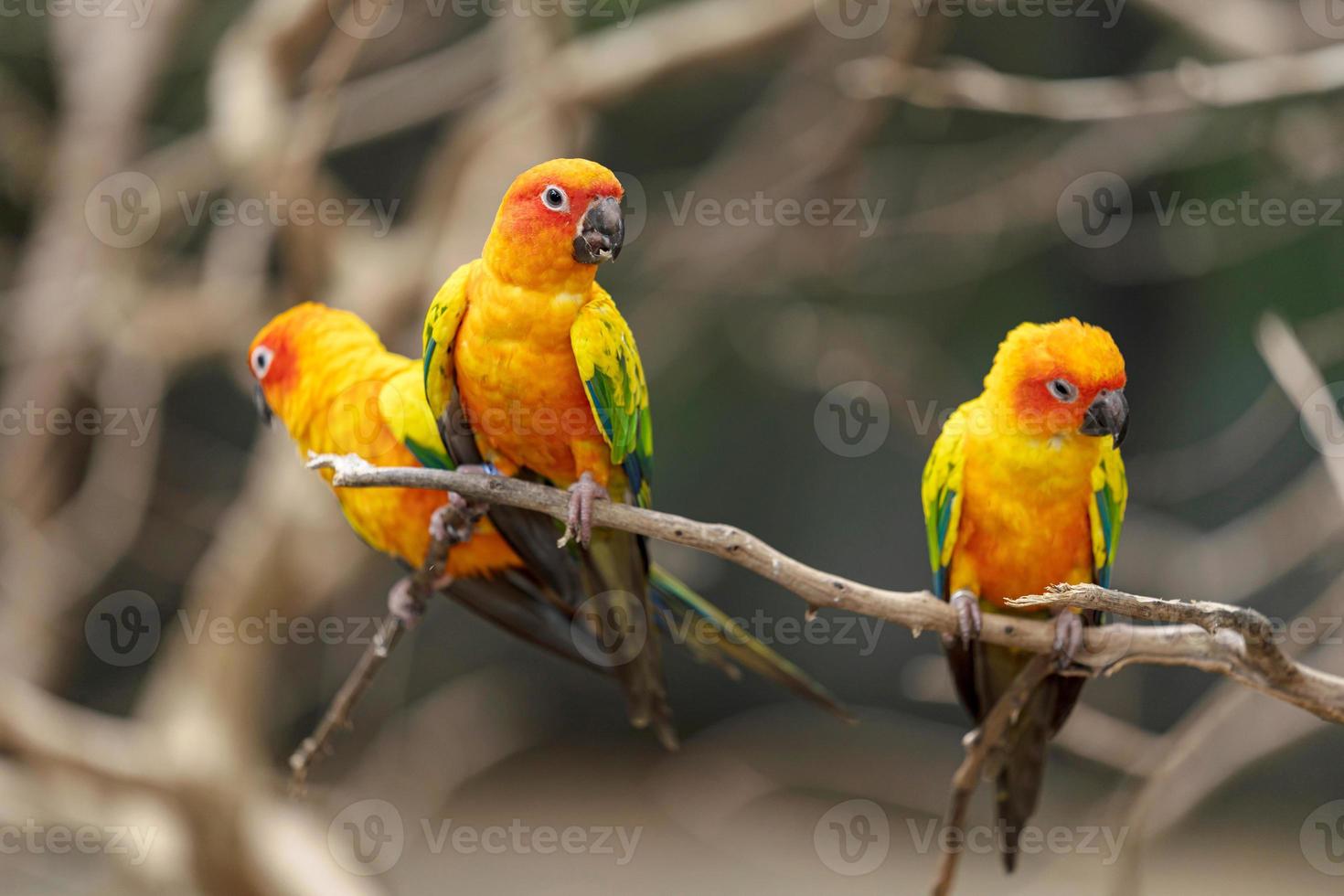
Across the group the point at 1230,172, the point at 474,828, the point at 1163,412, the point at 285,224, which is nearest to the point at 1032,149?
the point at 1230,172

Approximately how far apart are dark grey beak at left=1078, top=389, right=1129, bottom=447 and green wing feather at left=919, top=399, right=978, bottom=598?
339 mm

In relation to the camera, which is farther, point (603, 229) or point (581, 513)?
point (581, 513)

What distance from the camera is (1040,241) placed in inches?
261

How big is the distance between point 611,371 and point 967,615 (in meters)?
0.88

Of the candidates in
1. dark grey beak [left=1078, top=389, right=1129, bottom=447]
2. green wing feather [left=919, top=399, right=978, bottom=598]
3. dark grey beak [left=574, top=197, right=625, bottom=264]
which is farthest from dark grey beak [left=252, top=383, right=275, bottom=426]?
dark grey beak [left=1078, top=389, right=1129, bottom=447]

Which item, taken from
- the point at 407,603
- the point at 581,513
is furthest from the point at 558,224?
the point at 407,603

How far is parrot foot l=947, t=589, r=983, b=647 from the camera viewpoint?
86.5 inches

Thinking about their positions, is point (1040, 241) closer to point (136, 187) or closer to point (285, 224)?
point (285, 224)

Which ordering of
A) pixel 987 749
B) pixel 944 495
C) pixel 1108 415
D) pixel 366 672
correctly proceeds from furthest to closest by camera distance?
pixel 944 495, pixel 366 672, pixel 987 749, pixel 1108 415

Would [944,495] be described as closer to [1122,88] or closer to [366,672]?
[366,672]

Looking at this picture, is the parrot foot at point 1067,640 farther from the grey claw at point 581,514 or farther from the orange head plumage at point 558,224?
the orange head plumage at point 558,224

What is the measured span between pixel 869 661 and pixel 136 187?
4.99m

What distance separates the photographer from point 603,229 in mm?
1876

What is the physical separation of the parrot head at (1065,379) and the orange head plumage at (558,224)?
0.83m
